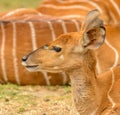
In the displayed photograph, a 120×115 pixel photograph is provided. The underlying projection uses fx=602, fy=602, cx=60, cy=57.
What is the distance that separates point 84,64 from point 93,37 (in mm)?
194

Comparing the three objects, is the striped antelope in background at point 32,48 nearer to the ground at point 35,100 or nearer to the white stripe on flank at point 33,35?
the white stripe on flank at point 33,35

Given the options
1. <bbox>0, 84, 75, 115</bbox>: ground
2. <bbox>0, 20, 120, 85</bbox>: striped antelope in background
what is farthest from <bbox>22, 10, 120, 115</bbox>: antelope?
<bbox>0, 20, 120, 85</bbox>: striped antelope in background

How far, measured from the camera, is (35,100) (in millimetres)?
5543

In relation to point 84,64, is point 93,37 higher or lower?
higher

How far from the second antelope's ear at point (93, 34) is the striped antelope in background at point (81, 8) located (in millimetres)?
3980

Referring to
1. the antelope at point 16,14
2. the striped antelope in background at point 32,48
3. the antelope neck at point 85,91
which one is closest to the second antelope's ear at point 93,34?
the antelope neck at point 85,91

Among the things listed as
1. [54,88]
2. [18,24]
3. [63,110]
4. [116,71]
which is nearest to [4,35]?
[18,24]

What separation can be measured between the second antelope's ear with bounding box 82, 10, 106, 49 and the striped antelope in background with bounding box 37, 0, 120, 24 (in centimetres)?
398

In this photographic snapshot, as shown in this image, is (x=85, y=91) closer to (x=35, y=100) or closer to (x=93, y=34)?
(x=93, y=34)

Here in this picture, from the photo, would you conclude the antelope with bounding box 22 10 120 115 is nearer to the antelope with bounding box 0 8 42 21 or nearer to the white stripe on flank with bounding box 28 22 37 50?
the white stripe on flank with bounding box 28 22 37 50

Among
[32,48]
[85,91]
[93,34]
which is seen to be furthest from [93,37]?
[32,48]

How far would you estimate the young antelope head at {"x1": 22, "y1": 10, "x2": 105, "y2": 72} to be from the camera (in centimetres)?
408

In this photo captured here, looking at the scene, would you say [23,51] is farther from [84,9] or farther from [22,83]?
[84,9]

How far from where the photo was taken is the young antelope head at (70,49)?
13.4ft
